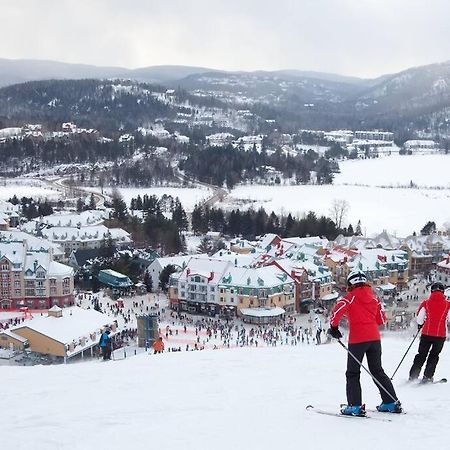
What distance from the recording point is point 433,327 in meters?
4.79

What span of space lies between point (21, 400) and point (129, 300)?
19707mm

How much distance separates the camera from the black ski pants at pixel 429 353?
4.74 meters

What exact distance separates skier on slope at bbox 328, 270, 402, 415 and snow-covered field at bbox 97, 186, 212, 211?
47377 millimetres

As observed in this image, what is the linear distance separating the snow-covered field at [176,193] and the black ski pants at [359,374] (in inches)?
1865

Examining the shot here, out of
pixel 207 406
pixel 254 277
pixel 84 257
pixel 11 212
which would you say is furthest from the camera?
pixel 11 212

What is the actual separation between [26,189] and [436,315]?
56380 millimetres

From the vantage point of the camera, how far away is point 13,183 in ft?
205

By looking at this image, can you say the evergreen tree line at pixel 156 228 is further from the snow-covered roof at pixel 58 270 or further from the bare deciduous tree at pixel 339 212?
the snow-covered roof at pixel 58 270

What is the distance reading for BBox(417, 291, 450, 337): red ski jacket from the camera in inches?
187

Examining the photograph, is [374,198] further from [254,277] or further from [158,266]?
[254,277]

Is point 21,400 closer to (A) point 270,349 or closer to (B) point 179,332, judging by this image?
(A) point 270,349

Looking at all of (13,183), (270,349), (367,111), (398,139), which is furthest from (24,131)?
(367,111)

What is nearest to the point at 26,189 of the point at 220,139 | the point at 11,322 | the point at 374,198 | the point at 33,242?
the point at 374,198

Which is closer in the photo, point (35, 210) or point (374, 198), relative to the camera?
point (35, 210)
